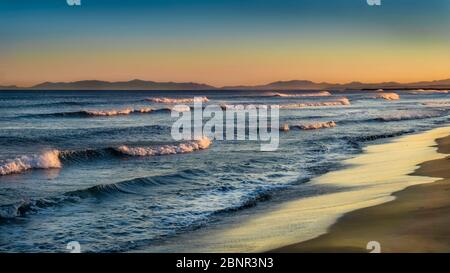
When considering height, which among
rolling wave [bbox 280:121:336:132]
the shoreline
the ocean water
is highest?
the shoreline

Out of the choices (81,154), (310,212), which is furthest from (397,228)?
(81,154)

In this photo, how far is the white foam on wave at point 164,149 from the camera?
55.4ft

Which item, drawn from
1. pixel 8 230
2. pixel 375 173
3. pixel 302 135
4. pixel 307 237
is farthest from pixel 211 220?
pixel 302 135

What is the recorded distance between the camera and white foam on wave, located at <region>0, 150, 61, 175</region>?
42.6 ft

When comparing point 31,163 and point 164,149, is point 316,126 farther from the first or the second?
point 31,163

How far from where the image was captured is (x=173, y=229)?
7590 millimetres

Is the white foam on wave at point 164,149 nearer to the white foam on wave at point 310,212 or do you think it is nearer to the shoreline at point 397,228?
the white foam on wave at point 310,212

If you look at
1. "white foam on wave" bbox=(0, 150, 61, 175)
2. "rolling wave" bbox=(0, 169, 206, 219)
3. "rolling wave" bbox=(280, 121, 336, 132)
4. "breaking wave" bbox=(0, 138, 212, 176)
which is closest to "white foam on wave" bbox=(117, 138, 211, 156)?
"breaking wave" bbox=(0, 138, 212, 176)

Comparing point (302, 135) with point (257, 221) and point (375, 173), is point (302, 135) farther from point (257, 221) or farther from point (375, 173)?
point (257, 221)

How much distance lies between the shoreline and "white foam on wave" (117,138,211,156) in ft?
31.2

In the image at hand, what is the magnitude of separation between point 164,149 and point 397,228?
38.7 feet

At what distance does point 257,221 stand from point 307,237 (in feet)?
4.82

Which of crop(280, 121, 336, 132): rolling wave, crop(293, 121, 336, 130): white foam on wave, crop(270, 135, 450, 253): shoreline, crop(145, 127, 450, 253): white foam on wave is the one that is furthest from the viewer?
crop(293, 121, 336, 130): white foam on wave

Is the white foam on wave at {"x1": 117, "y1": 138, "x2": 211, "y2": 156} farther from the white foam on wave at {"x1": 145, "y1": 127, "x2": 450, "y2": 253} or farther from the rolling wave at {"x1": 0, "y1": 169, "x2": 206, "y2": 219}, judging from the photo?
the white foam on wave at {"x1": 145, "y1": 127, "x2": 450, "y2": 253}
